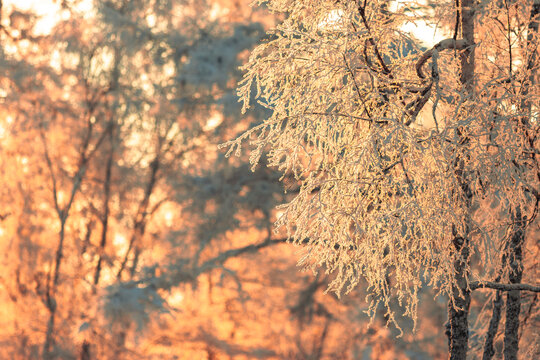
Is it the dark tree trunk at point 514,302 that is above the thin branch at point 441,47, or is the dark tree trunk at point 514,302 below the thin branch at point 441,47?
below

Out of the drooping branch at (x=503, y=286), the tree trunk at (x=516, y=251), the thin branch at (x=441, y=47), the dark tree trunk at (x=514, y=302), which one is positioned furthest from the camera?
the dark tree trunk at (x=514, y=302)

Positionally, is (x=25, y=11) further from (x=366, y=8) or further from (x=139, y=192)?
(x=366, y=8)

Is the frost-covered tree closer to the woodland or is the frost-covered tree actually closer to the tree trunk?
the tree trunk

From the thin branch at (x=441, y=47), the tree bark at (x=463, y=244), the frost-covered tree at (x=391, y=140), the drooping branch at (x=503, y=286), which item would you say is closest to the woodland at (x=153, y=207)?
the tree bark at (x=463, y=244)

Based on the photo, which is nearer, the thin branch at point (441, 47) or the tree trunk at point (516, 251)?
the thin branch at point (441, 47)

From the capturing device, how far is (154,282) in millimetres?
12086

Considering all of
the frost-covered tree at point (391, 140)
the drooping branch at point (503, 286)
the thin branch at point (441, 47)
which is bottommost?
the drooping branch at point (503, 286)

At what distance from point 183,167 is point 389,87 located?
938cm

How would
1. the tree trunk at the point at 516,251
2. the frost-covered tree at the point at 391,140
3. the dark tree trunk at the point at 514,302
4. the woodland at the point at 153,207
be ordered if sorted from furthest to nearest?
the woodland at the point at 153,207 < the dark tree trunk at the point at 514,302 < the tree trunk at the point at 516,251 < the frost-covered tree at the point at 391,140

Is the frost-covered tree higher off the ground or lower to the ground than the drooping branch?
higher

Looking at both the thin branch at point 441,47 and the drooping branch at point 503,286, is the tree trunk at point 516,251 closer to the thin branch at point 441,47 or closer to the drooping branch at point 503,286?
the drooping branch at point 503,286

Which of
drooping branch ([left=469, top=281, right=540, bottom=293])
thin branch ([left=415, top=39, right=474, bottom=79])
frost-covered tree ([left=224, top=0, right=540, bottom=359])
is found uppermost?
thin branch ([left=415, top=39, right=474, bottom=79])

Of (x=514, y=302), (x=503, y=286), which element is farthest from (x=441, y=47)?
(x=514, y=302)

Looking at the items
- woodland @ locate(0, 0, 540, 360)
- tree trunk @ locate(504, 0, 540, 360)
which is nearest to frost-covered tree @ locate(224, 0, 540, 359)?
tree trunk @ locate(504, 0, 540, 360)
